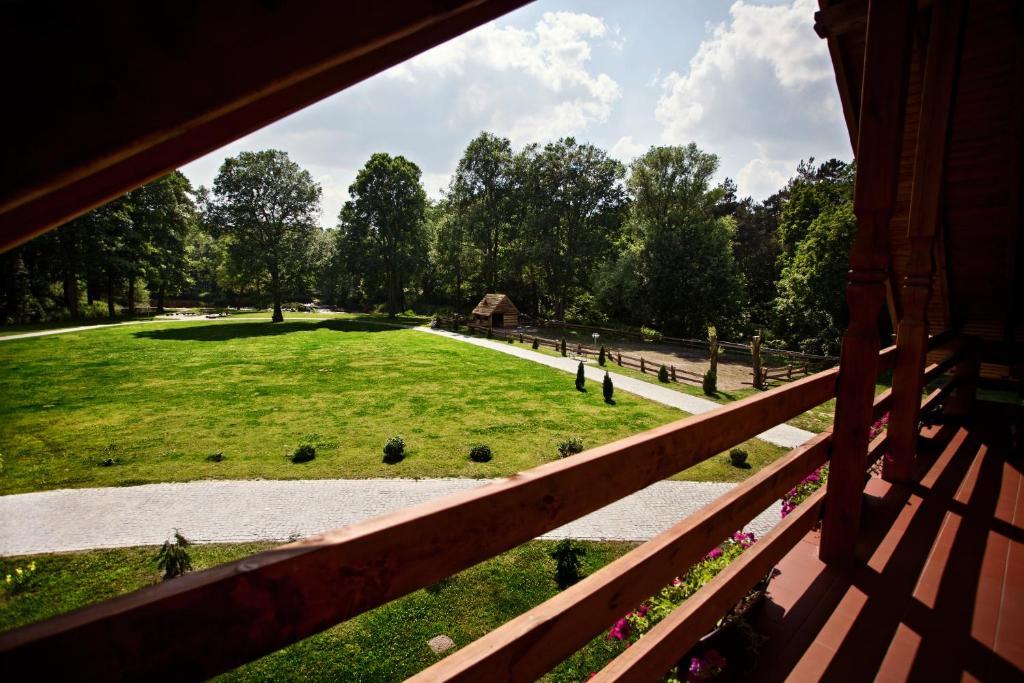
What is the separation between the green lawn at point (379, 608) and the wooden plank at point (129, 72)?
614cm

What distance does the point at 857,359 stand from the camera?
2.65 metres

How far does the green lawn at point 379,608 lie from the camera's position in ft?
17.7

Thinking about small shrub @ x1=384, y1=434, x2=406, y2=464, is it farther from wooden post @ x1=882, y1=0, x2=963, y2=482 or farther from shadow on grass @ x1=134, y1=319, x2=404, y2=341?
shadow on grass @ x1=134, y1=319, x2=404, y2=341

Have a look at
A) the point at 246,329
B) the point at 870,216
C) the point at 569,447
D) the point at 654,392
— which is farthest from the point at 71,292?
the point at 870,216

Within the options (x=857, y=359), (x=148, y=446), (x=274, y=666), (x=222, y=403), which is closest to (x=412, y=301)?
(x=222, y=403)

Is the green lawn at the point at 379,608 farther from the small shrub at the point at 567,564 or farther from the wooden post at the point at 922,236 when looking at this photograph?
the wooden post at the point at 922,236

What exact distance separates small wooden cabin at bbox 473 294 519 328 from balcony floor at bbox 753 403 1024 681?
3180cm

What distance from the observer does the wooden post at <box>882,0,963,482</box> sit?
12.5 feet

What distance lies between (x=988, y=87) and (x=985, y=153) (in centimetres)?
83

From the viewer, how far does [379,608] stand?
6734 millimetres

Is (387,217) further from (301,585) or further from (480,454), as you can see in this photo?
(301,585)

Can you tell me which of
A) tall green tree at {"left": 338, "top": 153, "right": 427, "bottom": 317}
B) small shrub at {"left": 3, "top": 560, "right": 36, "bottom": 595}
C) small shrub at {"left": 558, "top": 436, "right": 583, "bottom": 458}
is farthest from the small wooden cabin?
small shrub at {"left": 3, "top": 560, "right": 36, "bottom": 595}

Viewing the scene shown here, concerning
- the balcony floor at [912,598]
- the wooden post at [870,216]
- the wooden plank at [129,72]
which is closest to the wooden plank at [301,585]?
the wooden plank at [129,72]

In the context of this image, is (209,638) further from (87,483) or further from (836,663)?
(87,483)
